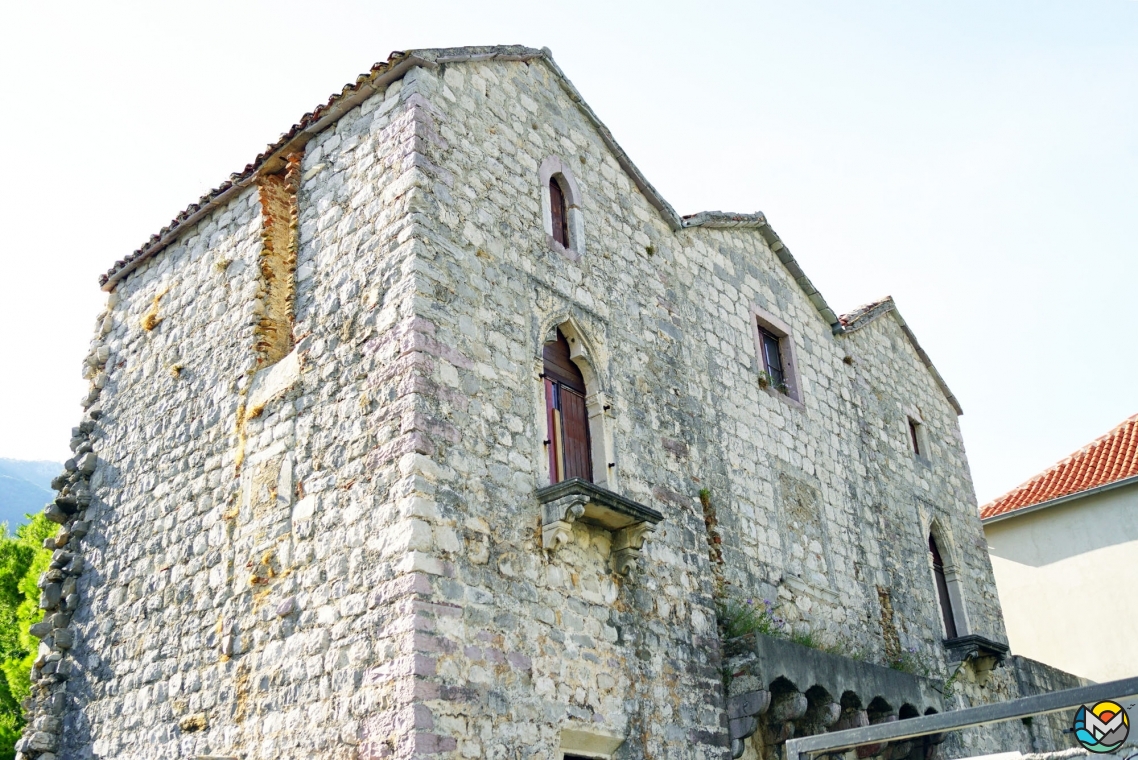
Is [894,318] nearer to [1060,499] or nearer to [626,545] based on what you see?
[1060,499]

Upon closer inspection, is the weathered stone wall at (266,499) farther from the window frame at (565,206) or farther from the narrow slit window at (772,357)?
the narrow slit window at (772,357)

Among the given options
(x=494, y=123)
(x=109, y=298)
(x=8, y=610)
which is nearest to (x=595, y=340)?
(x=494, y=123)

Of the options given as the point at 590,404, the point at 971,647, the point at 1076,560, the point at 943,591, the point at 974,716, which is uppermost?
the point at 1076,560

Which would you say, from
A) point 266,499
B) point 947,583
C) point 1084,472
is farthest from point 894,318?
point 266,499

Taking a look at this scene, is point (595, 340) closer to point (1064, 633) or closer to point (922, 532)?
point (922, 532)

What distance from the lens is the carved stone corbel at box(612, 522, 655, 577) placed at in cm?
871

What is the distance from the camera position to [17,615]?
1580 centimetres

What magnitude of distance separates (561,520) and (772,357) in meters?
5.66

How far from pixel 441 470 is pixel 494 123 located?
11.5ft

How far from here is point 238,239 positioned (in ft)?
32.9

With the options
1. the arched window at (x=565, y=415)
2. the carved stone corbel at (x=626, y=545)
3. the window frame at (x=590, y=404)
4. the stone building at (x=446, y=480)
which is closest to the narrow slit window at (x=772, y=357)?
the stone building at (x=446, y=480)

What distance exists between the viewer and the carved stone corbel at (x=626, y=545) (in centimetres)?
871

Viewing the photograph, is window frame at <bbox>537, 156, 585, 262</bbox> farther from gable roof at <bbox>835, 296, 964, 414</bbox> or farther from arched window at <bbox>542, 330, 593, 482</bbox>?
gable roof at <bbox>835, 296, 964, 414</bbox>

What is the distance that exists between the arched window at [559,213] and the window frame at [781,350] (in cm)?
332
